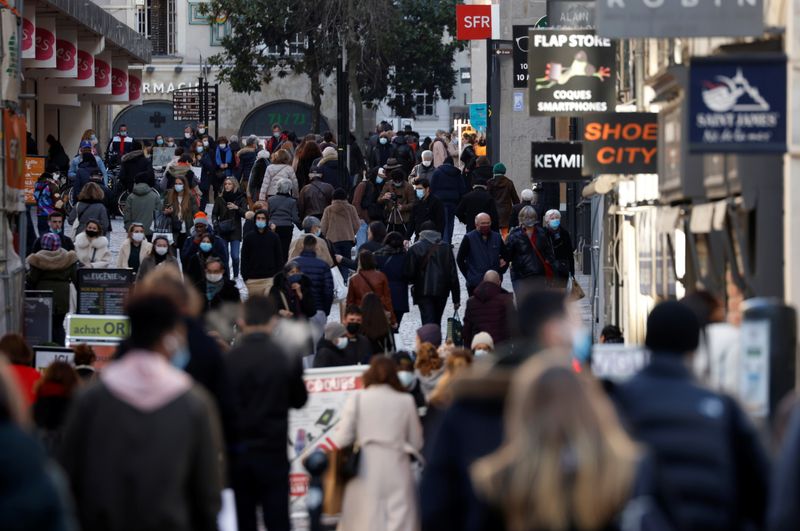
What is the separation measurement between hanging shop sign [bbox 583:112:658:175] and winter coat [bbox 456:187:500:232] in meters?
8.43

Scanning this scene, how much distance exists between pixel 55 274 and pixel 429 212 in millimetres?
7022

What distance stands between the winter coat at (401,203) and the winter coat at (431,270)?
19.1 ft

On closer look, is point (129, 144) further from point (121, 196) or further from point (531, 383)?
point (531, 383)

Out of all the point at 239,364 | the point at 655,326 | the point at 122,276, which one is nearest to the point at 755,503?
the point at 655,326

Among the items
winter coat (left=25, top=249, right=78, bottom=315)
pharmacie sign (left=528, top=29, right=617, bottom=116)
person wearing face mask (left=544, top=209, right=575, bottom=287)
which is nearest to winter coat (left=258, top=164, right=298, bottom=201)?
person wearing face mask (left=544, top=209, right=575, bottom=287)

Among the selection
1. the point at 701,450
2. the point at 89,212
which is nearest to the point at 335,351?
the point at 701,450

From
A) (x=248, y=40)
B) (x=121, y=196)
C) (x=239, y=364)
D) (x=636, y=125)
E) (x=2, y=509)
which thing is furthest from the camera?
(x=248, y=40)

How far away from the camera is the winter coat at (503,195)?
2903cm

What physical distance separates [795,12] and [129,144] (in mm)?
30347

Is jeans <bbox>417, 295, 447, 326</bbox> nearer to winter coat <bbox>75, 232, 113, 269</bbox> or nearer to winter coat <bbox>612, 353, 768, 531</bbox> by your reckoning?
winter coat <bbox>75, 232, 113, 269</bbox>

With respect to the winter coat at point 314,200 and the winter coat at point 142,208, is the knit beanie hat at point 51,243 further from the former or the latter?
the winter coat at point 314,200

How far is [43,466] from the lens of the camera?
5590mm

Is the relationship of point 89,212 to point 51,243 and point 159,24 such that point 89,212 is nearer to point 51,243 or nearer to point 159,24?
point 51,243

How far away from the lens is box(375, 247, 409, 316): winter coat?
21.2m
